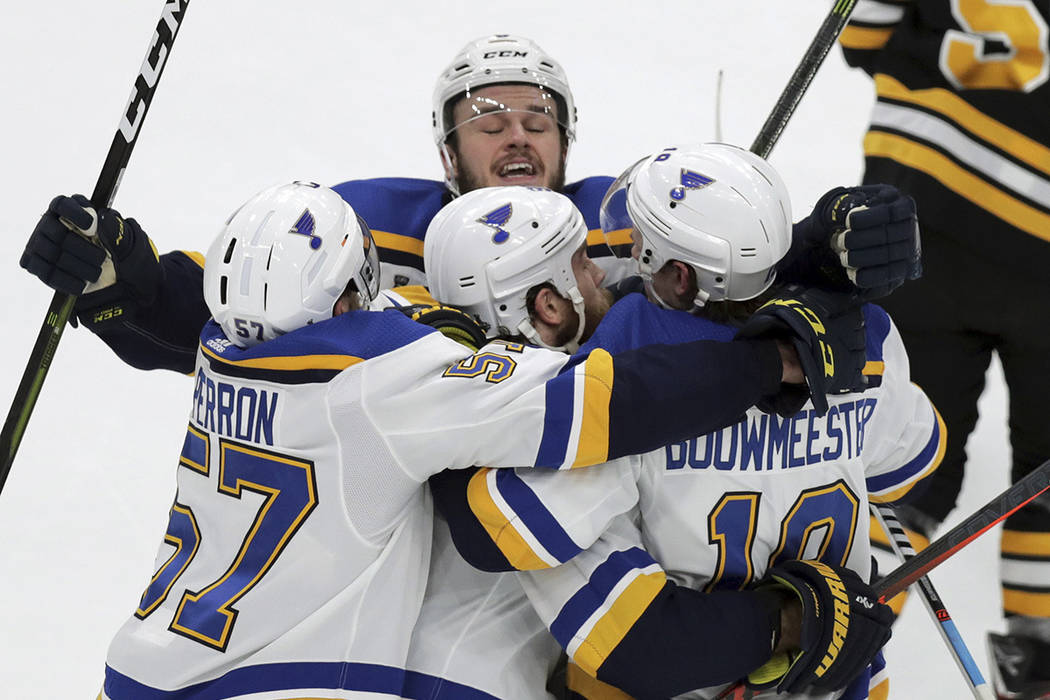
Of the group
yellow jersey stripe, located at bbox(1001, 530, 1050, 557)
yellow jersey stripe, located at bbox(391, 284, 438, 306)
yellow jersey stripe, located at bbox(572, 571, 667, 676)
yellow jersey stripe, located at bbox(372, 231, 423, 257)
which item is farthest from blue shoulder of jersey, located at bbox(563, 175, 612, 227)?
yellow jersey stripe, located at bbox(1001, 530, 1050, 557)

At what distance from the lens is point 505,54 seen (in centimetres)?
265

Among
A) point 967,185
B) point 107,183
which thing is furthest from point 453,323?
point 967,185

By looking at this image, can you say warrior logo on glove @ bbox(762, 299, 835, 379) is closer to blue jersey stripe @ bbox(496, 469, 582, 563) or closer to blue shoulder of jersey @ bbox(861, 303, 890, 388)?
blue shoulder of jersey @ bbox(861, 303, 890, 388)

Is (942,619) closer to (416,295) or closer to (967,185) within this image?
(416,295)

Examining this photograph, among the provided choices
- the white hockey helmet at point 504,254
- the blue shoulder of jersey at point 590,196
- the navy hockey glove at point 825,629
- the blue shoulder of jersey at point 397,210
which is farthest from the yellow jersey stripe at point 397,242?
the navy hockey glove at point 825,629

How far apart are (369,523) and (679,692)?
0.45 m

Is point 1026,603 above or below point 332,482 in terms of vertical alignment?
below

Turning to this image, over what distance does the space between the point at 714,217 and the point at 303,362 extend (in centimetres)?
56

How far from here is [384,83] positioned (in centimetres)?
Result: 513

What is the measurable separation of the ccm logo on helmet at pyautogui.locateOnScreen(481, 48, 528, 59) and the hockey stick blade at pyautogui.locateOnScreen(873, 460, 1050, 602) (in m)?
1.28

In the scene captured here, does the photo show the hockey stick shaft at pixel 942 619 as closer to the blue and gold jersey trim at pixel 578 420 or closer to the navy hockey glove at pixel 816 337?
the navy hockey glove at pixel 816 337

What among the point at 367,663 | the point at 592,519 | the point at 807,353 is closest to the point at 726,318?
the point at 807,353

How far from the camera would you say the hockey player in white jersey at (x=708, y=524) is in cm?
167

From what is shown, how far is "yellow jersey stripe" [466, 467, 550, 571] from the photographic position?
1.64m
